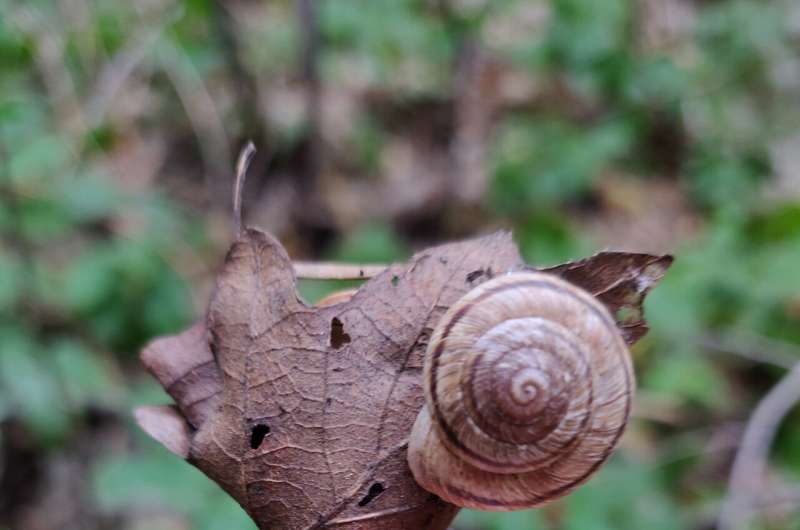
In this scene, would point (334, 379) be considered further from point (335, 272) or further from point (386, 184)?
point (386, 184)

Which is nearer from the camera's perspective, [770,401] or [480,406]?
[480,406]

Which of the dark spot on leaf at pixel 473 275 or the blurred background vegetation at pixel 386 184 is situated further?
the blurred background vegetation at pixel 386 184

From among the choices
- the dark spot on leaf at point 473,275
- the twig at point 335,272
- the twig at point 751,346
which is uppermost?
the twig at point 751,346

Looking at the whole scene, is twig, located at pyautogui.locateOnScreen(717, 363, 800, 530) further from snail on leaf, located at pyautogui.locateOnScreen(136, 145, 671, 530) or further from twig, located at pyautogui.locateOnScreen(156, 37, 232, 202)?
A: twig, located at pyautogui.locateOnScreen(156, 37, 232, 202)

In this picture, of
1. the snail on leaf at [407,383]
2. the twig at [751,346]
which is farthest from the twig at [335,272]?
the twig at [751,346]

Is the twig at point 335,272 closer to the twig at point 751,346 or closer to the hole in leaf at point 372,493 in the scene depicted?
the hole in leaf at point 372,493

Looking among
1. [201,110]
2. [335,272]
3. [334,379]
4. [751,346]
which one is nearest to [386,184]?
[201,110]

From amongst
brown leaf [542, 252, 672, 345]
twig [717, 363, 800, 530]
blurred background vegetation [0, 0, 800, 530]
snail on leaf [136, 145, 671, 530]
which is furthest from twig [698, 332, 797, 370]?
snail on leaf [136, 145, 671, 530]

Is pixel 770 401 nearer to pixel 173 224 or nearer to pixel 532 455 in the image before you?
pixel 532 455

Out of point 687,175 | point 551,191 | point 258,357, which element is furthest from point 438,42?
point 258,357
